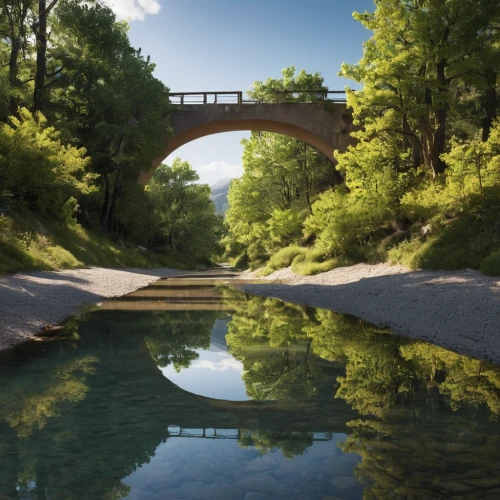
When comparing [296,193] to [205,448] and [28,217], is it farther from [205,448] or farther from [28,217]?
[205,448]

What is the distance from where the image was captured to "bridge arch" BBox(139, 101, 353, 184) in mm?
30500

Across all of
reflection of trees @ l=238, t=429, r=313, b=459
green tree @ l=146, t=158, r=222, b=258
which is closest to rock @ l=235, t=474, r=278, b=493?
reflection of trees @ l=238, t=429, r=313, b=459

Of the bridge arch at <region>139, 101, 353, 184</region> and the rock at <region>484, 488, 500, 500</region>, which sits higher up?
the bridge arch at <region>139, 101, 353, 184</region>

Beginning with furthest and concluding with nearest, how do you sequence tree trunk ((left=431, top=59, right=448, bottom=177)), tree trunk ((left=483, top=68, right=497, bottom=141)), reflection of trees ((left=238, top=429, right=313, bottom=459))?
tree trunk ((left=483, top=68, right=497, bottom=141))
tree trunk ((left=431, top=59, right=448, bottom=177))
reflection of trees ((left=238, top=429, right=313, bottom=459))

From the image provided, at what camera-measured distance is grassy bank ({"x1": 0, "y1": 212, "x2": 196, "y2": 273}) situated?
53.5ft

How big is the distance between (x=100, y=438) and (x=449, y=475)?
2.89 meters

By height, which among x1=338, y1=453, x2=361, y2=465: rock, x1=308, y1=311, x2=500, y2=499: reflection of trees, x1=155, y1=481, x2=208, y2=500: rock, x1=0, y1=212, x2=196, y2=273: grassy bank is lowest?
x1=155, y1=481, x2=208, y2=500: rock

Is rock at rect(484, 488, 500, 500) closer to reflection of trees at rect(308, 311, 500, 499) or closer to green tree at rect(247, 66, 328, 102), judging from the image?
reflection of trees at rect(308, 311, 500, 499)

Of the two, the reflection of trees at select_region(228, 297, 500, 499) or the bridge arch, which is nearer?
the reflection of trees at select_region(228, 297, 500, 499)

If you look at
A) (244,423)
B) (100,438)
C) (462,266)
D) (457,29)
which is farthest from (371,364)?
(457,29)

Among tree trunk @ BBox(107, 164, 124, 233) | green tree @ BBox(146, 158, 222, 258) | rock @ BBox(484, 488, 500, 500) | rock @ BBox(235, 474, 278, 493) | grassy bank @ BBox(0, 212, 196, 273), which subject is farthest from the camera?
green tree @ BBox(146, 158, 222, 258)

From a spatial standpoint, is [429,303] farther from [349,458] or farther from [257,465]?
[257,465]

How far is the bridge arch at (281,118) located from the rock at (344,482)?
29041 millimetres

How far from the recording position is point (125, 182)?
114ft
